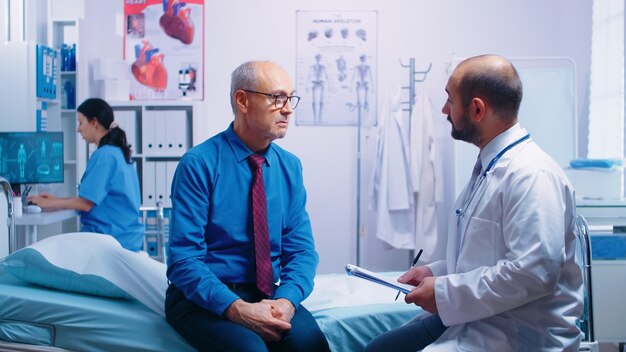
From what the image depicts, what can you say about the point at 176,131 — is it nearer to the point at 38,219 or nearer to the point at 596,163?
the point at 38,219

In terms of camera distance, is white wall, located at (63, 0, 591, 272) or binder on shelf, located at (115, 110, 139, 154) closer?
binder on shelf, located at (115, 110, 139, 154)

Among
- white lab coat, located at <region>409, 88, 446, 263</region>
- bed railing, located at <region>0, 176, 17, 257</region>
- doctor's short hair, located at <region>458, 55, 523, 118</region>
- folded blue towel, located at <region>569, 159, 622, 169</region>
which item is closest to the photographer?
doctor's short hair, located at <region>458, 55, 523, 118</region>

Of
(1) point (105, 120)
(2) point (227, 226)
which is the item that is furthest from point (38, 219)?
(2) point (227, 226)

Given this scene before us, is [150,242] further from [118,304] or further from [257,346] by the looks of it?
[257,346]

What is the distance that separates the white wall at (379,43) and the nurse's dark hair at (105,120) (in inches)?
57.0

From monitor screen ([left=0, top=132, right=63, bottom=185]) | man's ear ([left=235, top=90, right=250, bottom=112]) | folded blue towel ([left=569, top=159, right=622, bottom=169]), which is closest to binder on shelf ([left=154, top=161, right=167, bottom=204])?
monitor screen ([left=0, top=132, right=63, bottom=185])

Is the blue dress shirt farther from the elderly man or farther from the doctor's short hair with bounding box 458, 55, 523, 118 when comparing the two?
the doctor's short hair with bounding box 458, 55, 523, 118

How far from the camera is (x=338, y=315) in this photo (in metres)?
2.14

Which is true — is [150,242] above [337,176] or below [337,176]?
below

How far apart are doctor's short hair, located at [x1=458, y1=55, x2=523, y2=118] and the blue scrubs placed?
2377 mm

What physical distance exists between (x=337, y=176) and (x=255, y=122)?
328 cm

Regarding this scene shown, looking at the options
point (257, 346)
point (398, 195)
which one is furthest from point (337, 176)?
point (257, 346)

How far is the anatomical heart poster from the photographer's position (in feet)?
17.3

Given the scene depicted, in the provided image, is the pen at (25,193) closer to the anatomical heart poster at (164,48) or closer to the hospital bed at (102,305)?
the anatomical heart poster at (164,48)
